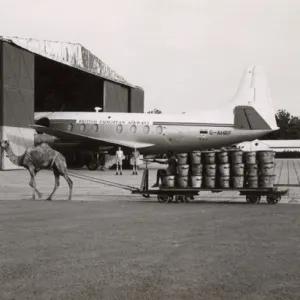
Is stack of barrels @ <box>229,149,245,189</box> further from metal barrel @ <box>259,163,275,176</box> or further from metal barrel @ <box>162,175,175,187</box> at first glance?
metal barrel @ <box>162,175,175,187</box>

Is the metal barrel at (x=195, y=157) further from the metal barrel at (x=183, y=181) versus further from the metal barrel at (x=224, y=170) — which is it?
the metal barrel at (x=224, y=170)

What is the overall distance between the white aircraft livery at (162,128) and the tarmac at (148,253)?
26950 mm

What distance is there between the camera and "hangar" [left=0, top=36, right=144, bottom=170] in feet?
134

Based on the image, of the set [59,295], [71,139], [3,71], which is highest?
[3,71]

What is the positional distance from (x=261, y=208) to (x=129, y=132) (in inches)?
1116

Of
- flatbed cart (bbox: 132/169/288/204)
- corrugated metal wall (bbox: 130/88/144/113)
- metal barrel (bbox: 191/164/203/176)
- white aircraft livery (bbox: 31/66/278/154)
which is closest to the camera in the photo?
flatbed cart (bbox: 132/169/288/204)

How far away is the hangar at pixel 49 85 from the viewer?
40.8 m

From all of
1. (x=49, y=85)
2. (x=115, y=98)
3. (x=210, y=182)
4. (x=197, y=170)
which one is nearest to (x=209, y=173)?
(x=210, y=182)

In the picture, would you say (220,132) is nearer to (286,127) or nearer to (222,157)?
(222,157)

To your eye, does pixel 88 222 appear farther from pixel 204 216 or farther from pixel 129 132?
pixel 129 132

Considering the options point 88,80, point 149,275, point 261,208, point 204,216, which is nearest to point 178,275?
point 149,275

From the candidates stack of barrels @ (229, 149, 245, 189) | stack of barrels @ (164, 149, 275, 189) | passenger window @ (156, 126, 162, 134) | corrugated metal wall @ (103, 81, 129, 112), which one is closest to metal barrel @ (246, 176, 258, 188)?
stack of barrels @ (164, 149, 275, 189)

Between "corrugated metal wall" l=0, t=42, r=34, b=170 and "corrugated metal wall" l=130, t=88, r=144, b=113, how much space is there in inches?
810

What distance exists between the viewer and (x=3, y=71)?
40.0 metres
